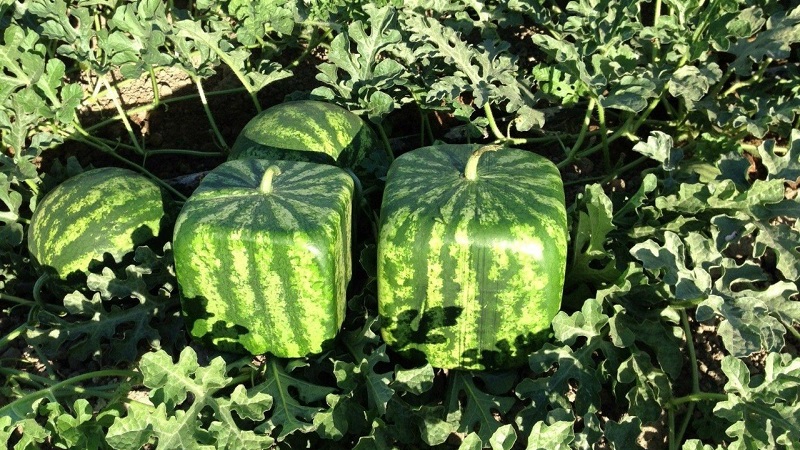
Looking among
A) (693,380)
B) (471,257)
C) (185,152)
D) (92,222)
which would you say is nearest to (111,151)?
(185,152)

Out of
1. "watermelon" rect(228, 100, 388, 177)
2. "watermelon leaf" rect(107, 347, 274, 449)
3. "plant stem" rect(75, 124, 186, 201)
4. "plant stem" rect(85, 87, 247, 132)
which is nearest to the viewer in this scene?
"watermelon leaf" rect(107, 347, 274, 449)

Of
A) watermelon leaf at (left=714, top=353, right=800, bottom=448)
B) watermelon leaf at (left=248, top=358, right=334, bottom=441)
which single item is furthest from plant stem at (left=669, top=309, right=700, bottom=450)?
watermelon leaf at (left=248, top=358, right=334, bottom=441)

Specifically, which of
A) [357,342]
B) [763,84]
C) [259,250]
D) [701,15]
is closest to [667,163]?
[701,15]

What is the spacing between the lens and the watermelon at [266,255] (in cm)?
324

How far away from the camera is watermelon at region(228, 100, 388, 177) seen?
3.96m

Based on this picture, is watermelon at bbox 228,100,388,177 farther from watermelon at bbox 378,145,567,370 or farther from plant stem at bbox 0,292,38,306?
plant stem at bbox 0,292,38,306

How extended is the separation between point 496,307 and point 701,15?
178 centimetres

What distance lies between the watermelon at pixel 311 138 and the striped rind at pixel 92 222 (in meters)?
0.47

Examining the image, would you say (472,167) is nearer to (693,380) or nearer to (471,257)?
(471,257)

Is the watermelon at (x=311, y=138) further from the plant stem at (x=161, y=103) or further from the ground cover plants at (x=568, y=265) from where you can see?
the plant stem at (x=161, y=103)

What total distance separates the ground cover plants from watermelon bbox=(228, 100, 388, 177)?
0.12 meters

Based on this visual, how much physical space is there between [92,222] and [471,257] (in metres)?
1.76

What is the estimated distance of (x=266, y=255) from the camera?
324 centimetres

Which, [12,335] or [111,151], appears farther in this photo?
[111,151]
